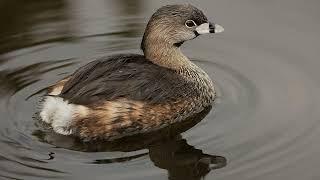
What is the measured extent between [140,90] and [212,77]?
104 cm

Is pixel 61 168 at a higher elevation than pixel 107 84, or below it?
below

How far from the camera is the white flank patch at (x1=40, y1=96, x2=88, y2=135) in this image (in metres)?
5.50

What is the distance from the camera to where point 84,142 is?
5.55 meters

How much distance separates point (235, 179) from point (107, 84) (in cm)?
123

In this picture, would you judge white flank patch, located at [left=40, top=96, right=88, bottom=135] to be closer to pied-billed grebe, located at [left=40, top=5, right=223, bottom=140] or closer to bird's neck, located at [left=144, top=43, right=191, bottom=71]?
pied-billed grebe, located at [left=40, top=5, right=223, bottom=140]

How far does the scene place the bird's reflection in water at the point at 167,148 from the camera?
5.15 m

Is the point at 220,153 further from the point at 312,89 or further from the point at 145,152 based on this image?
the point at 312,89

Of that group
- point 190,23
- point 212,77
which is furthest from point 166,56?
point 212,77

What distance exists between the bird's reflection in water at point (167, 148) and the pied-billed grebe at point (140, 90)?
61mm

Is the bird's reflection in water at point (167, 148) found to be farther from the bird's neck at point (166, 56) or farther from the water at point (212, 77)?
the bird's neck at point (166, 56)

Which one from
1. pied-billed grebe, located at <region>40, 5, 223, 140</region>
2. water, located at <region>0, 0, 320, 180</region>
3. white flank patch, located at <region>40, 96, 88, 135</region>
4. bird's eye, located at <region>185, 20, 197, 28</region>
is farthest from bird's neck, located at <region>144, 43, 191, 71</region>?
white flank patch, located at <region>40, 96, 88, 135</region>

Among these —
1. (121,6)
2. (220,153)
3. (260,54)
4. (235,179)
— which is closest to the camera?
(235,179)

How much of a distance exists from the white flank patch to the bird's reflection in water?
0.22 feet

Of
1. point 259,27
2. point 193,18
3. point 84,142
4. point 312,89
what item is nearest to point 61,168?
point 84,142
